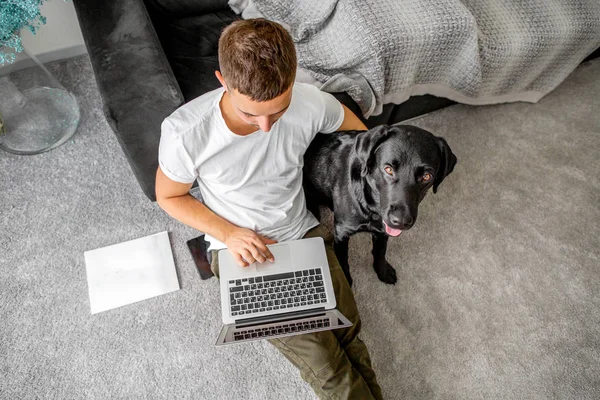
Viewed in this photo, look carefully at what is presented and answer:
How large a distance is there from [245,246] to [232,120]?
381mm

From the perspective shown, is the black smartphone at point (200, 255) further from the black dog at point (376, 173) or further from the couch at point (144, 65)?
the black dog at point (376, 173)

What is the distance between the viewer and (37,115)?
195 cm

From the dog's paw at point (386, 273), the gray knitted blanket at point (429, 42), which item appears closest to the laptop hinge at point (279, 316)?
the dog's paw at point (386, 273)

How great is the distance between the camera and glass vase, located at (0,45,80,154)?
6.04 ft

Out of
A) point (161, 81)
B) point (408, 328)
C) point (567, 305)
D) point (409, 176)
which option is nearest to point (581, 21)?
point (567, 305)

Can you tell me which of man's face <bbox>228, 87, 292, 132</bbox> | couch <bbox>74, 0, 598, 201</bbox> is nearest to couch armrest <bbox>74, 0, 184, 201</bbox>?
couch <bbox>74, 0, 598, 201</bbox>

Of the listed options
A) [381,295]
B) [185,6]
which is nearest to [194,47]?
[185,6]

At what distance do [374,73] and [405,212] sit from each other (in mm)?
630

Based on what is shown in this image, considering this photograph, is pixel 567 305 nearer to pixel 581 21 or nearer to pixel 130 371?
pixel 581 21

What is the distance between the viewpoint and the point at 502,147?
222 cm

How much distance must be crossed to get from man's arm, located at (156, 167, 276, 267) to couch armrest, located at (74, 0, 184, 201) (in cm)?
20

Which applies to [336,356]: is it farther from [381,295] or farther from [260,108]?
[260,108]

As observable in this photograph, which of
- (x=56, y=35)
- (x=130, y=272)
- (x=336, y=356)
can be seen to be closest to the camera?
(x=336, y=356)

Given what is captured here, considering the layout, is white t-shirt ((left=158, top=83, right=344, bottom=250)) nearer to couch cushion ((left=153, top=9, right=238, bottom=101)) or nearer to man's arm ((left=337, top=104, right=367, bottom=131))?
man's arm ((left=337, top=104, right=367, bottom=131))
